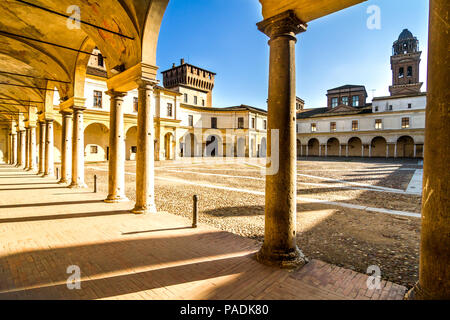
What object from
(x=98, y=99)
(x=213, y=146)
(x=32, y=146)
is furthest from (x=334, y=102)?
(x=32, y=146)

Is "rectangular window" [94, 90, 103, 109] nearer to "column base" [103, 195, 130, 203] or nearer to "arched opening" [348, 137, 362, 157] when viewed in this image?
"column base" [103, 195, 130, 203]

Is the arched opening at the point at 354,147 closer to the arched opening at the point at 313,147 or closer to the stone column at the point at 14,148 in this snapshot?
the arched opening at the point at 313,147

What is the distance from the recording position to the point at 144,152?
6.00 metres

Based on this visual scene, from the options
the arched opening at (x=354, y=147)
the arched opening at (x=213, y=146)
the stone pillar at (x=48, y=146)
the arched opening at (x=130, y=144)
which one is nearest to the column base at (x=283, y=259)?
the stone pillar at (x=48, y=146)

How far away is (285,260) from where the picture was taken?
129 inches

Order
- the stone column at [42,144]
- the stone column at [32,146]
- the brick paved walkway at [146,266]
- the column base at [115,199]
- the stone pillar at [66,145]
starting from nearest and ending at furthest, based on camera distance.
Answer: the brick paved walkway at [146,266] < the column base at [115,199] < the stone pillar at [66,145] < the stone column at [42,144] < the stone column at [32,146]

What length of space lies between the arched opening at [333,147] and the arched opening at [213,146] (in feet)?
73.3

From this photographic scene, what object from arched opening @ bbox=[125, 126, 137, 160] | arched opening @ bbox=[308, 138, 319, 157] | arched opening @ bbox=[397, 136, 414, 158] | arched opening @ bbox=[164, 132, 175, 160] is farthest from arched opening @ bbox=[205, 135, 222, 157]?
arched opening @ bbox=[397, 136, 414, 158]

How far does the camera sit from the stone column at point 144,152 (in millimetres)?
6016

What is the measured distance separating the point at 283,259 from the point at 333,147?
1869 inches

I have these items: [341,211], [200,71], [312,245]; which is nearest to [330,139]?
[200,71]

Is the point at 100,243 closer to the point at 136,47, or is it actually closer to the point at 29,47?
the point at 136,47

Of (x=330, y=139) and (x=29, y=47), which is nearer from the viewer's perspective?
(x=29, y=47)
